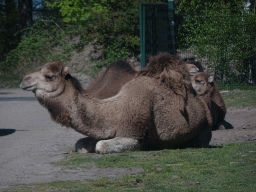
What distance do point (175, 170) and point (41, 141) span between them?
3.52 meters

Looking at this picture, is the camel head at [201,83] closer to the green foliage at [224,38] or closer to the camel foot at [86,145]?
the camel foot at [86,145]

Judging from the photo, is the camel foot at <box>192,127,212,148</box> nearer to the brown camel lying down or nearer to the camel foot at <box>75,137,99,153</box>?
the brown camel lying down

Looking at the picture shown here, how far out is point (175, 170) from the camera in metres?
4.43

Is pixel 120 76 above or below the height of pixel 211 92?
above

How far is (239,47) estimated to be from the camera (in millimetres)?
14516

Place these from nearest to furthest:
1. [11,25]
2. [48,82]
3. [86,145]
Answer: [48,82]
[86,145]
[11,25]

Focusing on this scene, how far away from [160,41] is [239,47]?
108 inches

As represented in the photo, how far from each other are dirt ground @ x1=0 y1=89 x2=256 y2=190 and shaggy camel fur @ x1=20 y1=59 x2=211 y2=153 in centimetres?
65

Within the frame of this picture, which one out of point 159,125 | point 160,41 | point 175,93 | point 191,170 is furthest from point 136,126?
point 160,41

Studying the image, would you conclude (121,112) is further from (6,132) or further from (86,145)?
(6,132)

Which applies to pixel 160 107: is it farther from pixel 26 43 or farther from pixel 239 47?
pixel 26 43

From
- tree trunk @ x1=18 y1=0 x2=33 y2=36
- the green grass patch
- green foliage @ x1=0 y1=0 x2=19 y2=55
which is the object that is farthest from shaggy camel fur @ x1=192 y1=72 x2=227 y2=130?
green foliage @ x1=0 y1=0 x2=19 y2=55

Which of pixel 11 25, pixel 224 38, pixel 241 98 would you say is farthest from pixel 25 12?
pixel 241 98

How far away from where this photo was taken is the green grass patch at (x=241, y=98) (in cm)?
1126
